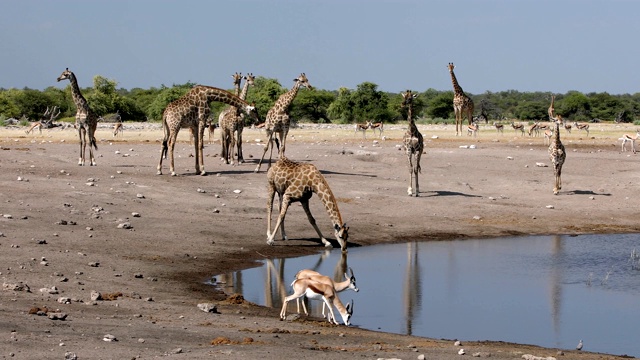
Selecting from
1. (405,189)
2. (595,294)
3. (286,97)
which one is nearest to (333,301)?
(595,294)

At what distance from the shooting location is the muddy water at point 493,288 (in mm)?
14312

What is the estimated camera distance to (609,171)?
3219 cm

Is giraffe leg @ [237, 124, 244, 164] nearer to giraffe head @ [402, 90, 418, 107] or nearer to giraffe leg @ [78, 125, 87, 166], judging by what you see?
giraffe leg @ [78, 125, 87, 166]

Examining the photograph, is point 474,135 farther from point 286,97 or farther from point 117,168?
point 117,168

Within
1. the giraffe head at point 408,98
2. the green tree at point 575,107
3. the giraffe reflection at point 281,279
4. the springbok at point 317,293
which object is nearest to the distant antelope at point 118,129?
the giraffe head at point 408,98

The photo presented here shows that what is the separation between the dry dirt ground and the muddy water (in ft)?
2.85

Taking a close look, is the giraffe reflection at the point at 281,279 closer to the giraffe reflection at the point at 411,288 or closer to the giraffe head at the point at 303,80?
the giraffe reflection at the point at 411,288

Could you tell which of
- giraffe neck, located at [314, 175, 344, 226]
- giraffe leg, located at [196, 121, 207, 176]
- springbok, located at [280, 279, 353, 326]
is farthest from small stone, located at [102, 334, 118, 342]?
giraffe leg, located at [196, 121, 207, 176]

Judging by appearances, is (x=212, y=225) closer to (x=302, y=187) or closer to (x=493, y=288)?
(x=302, y=187)

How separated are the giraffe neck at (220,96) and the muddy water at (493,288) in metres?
9.22

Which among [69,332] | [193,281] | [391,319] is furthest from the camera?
[193,281]

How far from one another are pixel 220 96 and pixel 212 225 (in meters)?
8.20

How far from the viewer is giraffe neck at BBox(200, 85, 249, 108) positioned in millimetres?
28406

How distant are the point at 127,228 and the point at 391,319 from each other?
23.5ft
